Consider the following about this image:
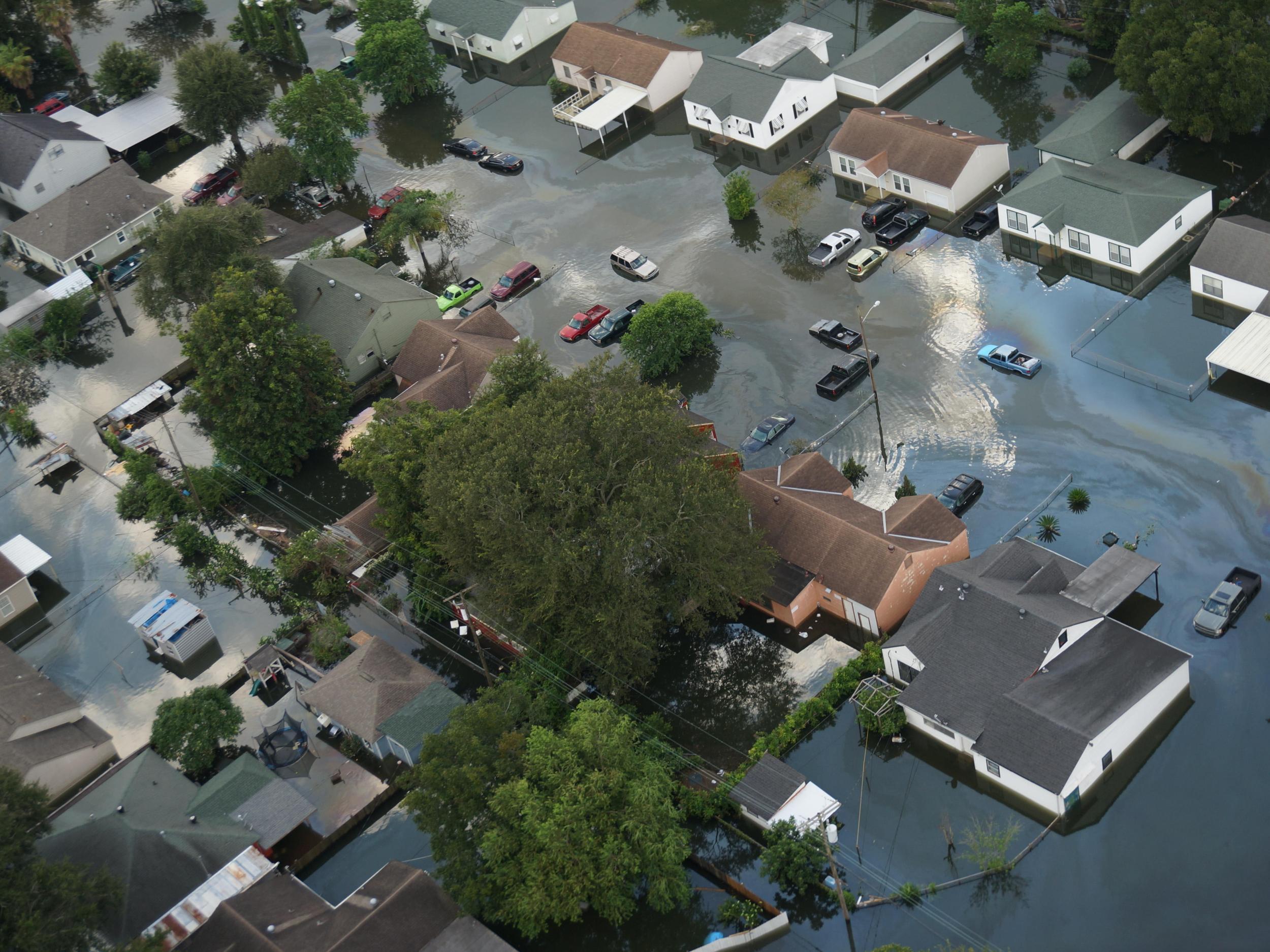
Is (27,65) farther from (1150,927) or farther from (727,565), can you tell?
(1150,927)

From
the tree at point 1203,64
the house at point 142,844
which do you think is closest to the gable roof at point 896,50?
the tree at point 1203,64

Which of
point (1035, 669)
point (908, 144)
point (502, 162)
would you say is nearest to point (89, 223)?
point (502, 162)

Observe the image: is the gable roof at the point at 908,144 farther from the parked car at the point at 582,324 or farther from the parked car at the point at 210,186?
the parked car at the point at 210,186

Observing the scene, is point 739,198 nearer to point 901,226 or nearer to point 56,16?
point 901,226

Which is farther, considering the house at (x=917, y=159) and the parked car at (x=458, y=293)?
the parked car at (x=458, y=293)

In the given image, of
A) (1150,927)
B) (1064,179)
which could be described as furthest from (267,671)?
(1064,179)

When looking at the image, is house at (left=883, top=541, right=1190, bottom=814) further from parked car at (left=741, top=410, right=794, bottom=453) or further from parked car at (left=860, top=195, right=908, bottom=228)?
parked car at (left=860, top=195, right=908, bottom=228)

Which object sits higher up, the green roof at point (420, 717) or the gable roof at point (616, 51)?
the gable roof at point (616, 51)
